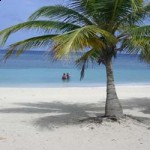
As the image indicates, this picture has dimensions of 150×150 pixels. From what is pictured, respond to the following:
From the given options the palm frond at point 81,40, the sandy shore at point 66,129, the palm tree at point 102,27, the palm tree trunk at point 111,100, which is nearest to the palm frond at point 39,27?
the palm tree at point 102,27

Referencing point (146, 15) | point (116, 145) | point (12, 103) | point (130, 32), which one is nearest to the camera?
point (116, 145)

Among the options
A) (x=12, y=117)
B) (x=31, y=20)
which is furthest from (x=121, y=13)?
(x=12, y=117)

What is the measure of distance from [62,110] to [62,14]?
321 cm

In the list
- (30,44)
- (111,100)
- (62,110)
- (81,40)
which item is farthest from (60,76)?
(81,40)

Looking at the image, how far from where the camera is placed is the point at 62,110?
1181 cm

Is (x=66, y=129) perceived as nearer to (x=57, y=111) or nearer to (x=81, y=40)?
(x=81, y=40)

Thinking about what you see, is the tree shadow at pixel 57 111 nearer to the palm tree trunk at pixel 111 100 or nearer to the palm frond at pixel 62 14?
the palm tree trunk at pixel 111 100

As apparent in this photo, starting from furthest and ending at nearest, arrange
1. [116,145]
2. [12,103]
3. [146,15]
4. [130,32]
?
[12,103], [146,15], [130,32], [116,145]

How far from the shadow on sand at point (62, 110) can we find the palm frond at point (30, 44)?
1660mm

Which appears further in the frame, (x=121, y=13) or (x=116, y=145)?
(x=121, y=13)

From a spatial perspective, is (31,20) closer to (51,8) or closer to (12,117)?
(51,8)

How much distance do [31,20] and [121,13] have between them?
79.6 inches

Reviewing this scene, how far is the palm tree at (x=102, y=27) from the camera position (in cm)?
907

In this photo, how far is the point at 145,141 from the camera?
792cm
